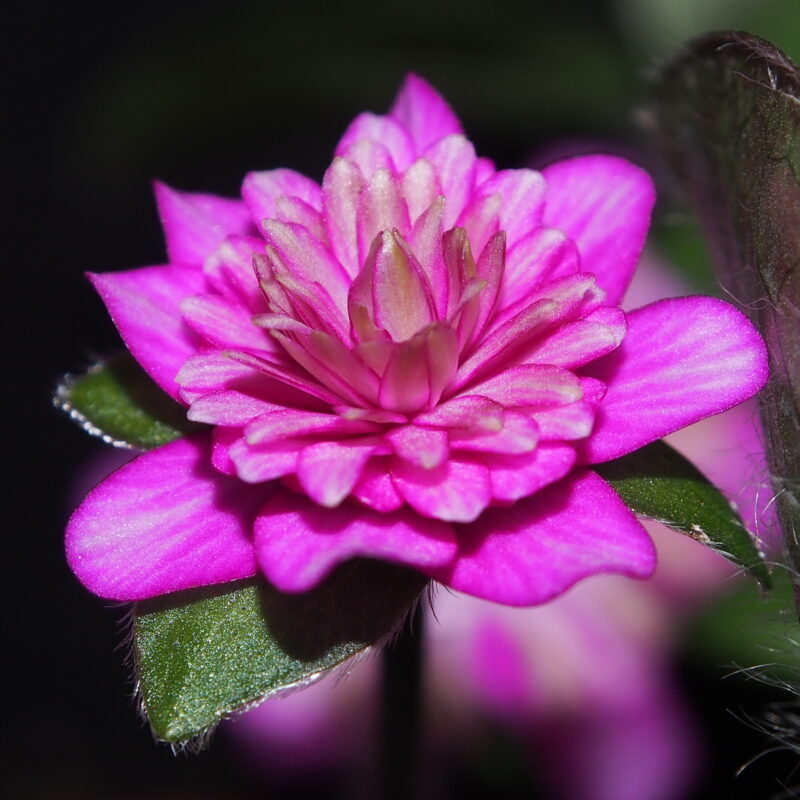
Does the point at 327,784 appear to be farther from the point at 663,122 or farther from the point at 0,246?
the point at 0,246

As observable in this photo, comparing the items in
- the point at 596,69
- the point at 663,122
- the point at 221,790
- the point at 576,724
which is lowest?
the point at 221,790

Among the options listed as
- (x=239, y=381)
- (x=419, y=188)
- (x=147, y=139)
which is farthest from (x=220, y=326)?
(x=147, y=139)

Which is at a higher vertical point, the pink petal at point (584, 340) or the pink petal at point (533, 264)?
the pink petal at point (533, 264)

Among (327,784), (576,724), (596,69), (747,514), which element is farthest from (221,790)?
(596,69)

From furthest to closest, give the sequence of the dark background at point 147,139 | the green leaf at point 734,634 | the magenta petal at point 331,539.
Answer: the dark background at point 147,139 → the green leaf at point 734,634 → the magenta petal at point 331,539

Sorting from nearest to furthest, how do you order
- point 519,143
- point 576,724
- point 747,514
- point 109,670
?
point 747,514
point 576,724
point 109,670
point 519,143

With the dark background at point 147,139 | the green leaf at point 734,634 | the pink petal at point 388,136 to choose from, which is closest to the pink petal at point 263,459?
the pink petal at point 388,136

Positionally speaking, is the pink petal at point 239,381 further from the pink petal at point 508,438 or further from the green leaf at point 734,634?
the green leaf at point 734,634
